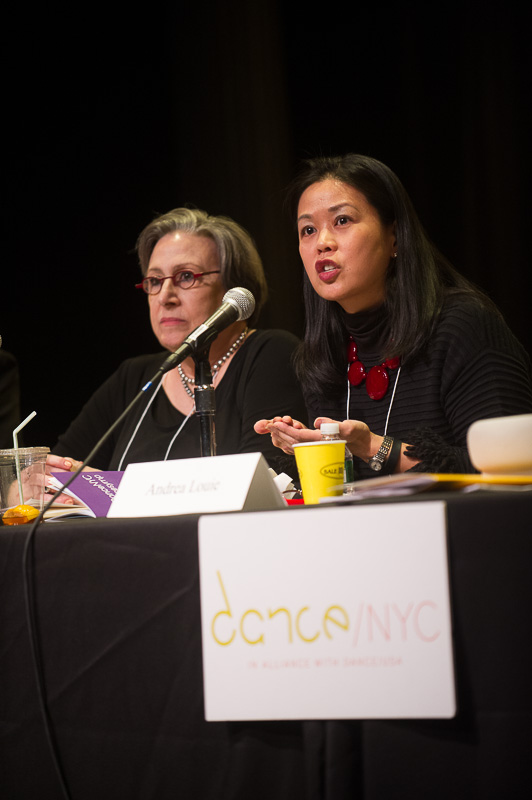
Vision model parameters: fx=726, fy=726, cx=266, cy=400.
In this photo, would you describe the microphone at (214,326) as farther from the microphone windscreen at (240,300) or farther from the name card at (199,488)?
the name card at (199,488)

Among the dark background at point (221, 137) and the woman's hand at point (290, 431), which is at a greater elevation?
the dark background at point (221, 137)

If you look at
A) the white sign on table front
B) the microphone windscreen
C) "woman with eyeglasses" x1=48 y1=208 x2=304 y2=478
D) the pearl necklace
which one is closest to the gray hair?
"woman with eyeglasses" x1=48 y1=208 x2=304 y2=478

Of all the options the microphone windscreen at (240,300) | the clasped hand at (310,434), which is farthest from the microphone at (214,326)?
the clasped hand at (310,434)

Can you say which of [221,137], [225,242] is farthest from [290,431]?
[221,137]

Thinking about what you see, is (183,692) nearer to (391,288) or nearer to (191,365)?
(391,288)

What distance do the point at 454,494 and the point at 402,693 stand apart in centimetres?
18

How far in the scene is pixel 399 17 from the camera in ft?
8.70

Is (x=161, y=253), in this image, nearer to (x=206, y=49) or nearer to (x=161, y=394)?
(x=161, y=394)

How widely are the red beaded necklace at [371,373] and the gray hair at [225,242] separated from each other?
54cm

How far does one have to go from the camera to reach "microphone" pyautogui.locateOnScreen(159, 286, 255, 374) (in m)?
1.06

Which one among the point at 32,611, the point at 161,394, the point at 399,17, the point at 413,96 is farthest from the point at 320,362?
the point at 399,17

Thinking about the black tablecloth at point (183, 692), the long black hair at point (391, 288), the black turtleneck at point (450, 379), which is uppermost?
the long black hair at point (391, 288)

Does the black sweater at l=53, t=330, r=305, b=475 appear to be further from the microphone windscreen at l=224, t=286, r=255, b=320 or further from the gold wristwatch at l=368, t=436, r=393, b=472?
the microphone windscreen at l=224, t=286, r=255, b=320

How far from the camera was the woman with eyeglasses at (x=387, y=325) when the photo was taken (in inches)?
60.9
